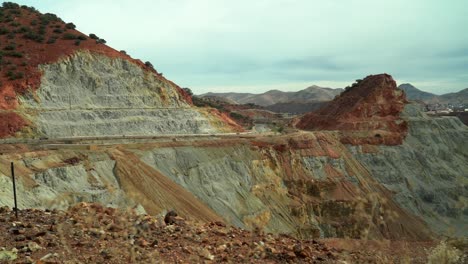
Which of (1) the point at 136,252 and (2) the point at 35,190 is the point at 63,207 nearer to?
(2) the point at 35,190

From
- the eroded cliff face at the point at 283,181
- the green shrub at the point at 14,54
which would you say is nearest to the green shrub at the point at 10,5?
the green shrub at the point at 14,54

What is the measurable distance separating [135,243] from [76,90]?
46.6 meters

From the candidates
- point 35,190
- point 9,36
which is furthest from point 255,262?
point 9,36

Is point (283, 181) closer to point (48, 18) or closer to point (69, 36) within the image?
point (69, 36)

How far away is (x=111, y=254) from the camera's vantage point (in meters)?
8.88

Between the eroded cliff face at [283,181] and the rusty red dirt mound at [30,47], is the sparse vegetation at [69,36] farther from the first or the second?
the eroded cliff face at [283,181]

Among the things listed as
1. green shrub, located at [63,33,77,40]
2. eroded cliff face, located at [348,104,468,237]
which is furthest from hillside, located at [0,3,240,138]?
eroded cliff face, located at [348,104,468,237]

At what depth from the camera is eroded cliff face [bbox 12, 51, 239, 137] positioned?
155 feet

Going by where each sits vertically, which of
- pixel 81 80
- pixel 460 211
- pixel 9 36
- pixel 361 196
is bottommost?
pixel 460 211

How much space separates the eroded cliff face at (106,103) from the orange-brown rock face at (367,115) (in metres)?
15.1

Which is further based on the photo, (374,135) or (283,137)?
(374,135)

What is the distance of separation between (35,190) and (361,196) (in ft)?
107

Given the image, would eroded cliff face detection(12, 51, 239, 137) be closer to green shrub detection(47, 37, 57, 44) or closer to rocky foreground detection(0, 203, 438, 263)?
green shrub detection(47, 37, 57, 44)

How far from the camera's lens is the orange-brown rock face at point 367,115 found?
189ft
